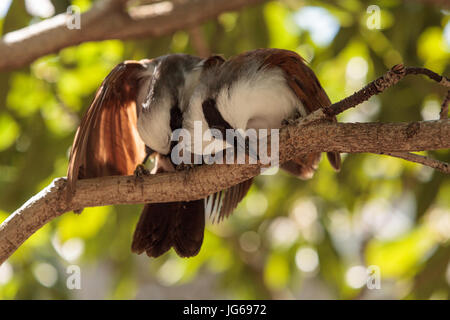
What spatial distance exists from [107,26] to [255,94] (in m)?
1.16

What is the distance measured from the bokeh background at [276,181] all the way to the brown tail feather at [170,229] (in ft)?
3.09

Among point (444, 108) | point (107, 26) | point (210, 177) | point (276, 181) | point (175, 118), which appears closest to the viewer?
point (444, 108)

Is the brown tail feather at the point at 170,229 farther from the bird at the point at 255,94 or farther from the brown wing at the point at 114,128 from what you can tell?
the bird at the point at 255,94

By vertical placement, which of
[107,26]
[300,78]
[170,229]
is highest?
[107,26]

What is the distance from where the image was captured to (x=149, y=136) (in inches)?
83.2

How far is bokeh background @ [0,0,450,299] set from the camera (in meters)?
3.15

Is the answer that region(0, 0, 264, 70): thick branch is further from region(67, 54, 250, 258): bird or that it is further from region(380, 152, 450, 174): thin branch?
region(380, 152, 450, 174): thin branch

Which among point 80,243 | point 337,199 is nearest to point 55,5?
point 80,243

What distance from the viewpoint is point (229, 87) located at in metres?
1.98

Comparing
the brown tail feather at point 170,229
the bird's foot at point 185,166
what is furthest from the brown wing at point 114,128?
the bird's foot at point 185,166

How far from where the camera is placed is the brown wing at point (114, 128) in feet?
7.09

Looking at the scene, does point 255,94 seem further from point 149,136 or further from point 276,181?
point 276,181

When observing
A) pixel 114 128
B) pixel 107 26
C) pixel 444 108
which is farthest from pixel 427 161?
pixel 107 26

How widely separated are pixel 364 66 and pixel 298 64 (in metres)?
1.63
